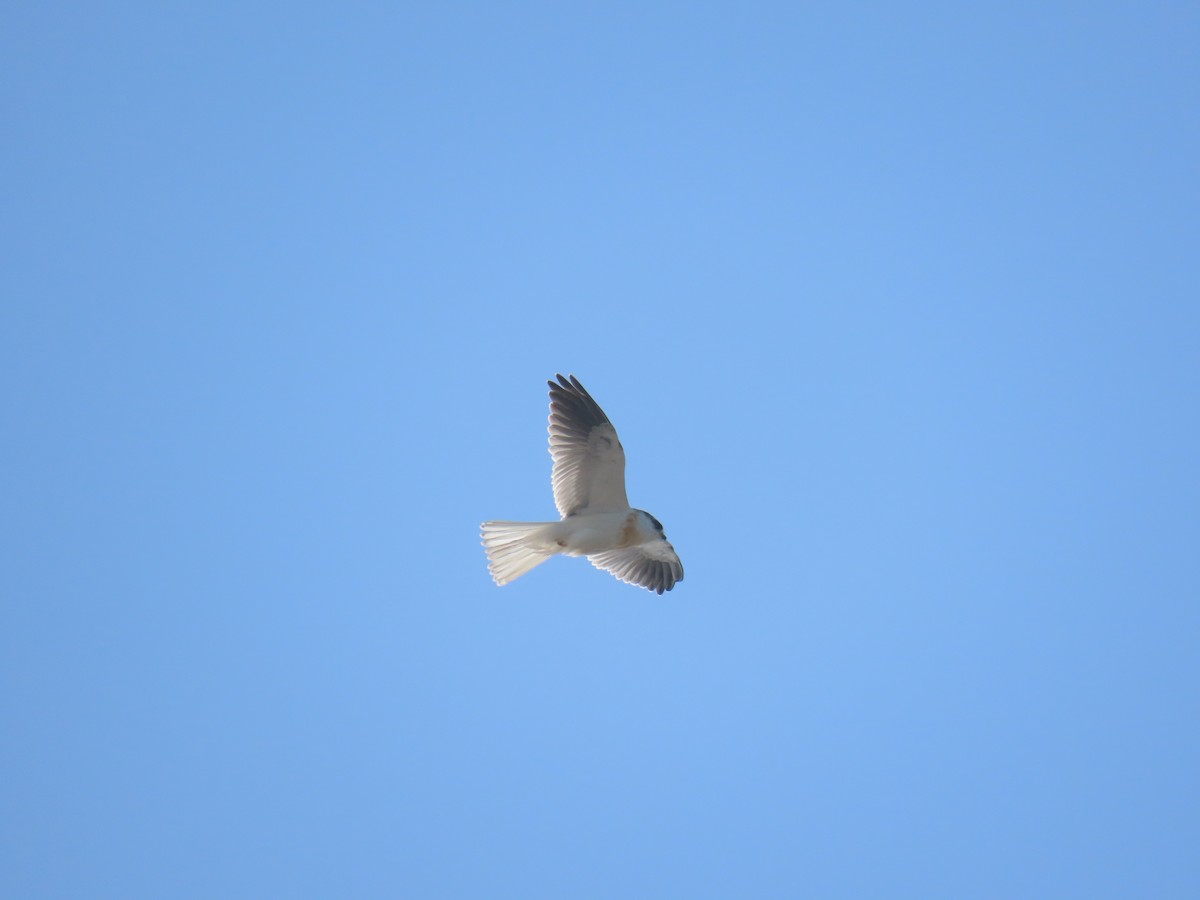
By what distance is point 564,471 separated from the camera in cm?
1001

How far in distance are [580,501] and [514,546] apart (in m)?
0.81

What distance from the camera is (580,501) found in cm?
1003

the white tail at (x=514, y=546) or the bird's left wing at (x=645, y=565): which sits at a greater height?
the bird's left wing at (x=645, y=565)

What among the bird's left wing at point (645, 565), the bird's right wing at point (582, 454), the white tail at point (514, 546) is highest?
the bird's right wing at point (582, 454)

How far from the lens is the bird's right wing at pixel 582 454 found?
987 centimetres

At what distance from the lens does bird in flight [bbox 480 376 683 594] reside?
9.62 m

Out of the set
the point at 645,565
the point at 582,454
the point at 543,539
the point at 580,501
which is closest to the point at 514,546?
the point at 543,539

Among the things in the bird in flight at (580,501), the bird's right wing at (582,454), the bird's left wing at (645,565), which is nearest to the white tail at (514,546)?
the bird in flight at (580,501)

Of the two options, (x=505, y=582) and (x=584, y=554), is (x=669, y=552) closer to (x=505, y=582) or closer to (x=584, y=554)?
(x=584, y=554)

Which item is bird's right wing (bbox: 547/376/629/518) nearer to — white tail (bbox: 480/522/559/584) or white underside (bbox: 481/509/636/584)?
white underside (bbox: 481/509/636/584)

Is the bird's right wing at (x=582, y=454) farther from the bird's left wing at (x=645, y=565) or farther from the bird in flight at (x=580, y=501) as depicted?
the bird's left wing at (x=645, y=565)

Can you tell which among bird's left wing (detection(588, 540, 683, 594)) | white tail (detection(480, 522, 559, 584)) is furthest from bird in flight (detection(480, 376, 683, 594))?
bird's left wing (detection(588, 540, 683, 594))

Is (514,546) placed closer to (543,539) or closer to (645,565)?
(543,539)

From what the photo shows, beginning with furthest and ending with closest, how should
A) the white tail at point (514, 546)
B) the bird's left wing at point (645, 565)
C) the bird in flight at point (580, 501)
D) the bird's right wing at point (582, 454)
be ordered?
the bird's left wing at point (645, 565)
the bird's right wing at point (582, 454)
the bird in flight at point (580, 501)
the white tail at point (514, 546)
